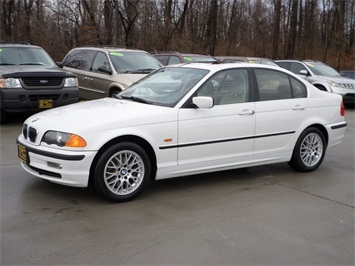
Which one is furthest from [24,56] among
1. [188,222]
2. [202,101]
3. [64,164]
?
[188,222]

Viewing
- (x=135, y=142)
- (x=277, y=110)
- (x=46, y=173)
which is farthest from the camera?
(x=277, y=110)

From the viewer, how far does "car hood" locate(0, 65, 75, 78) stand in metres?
8.72

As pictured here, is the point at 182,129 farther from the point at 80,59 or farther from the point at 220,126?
the point at 80,59

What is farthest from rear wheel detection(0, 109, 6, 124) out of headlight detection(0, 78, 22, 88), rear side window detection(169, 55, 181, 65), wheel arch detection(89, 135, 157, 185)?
rear side window detection(169, 55, 181, 65)

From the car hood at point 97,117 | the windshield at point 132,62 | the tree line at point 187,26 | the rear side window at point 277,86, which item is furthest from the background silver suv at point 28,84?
the tree line at point 187,26

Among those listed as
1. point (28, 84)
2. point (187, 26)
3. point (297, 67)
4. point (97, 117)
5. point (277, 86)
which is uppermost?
point (187, 26)

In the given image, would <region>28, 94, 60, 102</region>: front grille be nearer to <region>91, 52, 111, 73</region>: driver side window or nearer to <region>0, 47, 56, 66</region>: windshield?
<region>0, 47, 56, 66</region>: windshield

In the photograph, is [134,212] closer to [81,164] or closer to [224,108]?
[81,164]

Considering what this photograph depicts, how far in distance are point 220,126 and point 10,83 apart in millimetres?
5390

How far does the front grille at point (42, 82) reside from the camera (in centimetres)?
887

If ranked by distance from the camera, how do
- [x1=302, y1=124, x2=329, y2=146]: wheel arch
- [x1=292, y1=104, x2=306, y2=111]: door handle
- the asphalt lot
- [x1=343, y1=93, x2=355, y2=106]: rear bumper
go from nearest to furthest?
the asphalt lot → [x1=292, y1=104, x2=306, y2=111]: door handle → [x1=302, y1=124, x2=329, y2=146]: wheel arch → [x1=343, y1=93, x2=355, y2=106]: rear bumper

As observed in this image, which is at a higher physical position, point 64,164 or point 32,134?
point 32,134

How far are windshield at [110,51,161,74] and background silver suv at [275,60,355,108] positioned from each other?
6181 millimetres

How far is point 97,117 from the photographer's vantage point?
4668mm
